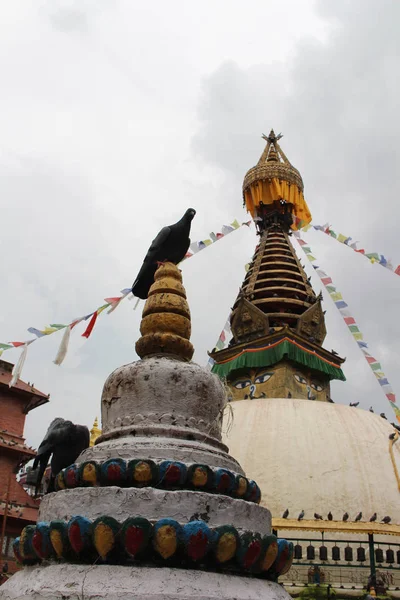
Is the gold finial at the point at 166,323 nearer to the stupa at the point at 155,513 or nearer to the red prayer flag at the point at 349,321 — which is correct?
the stupa at the point at 155,513

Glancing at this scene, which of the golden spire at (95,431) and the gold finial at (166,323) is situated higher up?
the golden spire at (95,431)

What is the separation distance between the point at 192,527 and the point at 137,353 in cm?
150

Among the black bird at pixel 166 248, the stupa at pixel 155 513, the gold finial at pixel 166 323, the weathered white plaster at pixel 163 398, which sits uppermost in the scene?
the black bird at pixel 166 248

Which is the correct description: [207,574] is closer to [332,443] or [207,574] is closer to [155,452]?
[155,452]

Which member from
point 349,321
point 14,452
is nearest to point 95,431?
point 14,452

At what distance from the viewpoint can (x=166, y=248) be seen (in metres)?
4.57

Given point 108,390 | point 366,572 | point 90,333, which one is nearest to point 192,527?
point 108,390

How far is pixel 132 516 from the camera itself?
281 centimetres

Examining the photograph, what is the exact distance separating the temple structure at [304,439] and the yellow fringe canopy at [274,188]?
14 centimetres

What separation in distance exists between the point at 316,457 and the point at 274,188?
568 inches

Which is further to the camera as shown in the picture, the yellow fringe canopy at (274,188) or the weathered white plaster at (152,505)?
the yellow fringe canopy at (274,188)

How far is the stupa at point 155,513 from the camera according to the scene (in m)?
2.64

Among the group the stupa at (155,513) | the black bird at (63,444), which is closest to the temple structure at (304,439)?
the stupa at (155,513)

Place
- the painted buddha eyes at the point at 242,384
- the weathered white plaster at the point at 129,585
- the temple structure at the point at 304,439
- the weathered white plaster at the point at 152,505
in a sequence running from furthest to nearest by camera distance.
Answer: the painted buddha eyes at the point at 242,384, the temple structure at the point at 304,439, the weathered white plaster at the point at 152,505, the weathered white plaster at the point at 129,585
